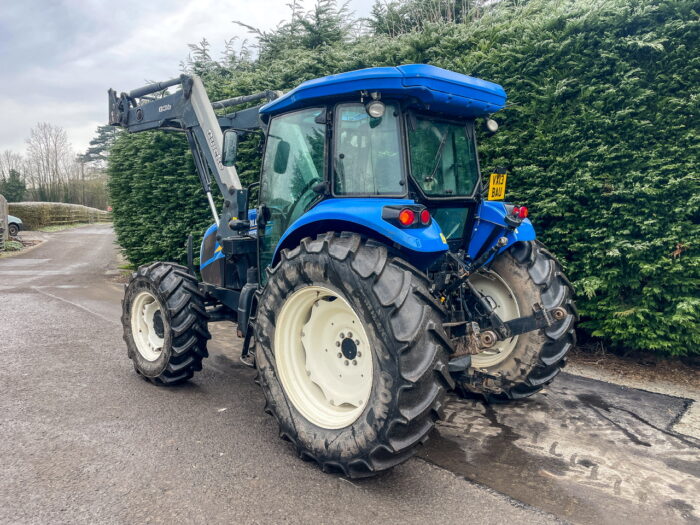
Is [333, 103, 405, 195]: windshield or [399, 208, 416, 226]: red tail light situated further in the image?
[333, 103, 405, 195]: windshield

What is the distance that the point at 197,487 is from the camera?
8.75 ft

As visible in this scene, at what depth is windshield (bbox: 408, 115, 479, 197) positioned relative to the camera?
3158 mm

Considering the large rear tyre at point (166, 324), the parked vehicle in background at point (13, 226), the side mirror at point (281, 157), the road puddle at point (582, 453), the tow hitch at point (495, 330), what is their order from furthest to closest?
the parked vehicle in background at point (13, 226)
the large rear tyre at point (166, 324)
the side mirror at point (281, 157)
the tow hitch at point (495, 330)
the road puddle at point (582, 453)

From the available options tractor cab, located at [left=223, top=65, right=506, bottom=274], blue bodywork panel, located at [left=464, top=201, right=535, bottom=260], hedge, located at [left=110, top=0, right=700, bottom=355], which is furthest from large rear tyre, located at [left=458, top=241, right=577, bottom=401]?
hedge, located at [left=110, top=0, right=700, bottom=355]

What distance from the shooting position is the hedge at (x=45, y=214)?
2766cm

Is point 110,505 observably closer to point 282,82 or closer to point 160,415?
point 160,415

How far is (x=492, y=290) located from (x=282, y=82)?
4.90 meters

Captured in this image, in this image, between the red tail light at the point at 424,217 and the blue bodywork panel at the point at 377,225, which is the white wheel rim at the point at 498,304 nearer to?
the blue bodywork panel at the point at 377,225

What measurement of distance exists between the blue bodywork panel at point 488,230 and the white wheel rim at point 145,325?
2.79 meters

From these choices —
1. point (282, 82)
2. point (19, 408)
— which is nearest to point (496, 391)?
point (19, 408)

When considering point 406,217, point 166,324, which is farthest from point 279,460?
point 166,324

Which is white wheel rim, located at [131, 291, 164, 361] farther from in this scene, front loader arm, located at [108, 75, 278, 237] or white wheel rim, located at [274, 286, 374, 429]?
white wheel rim, located at [274, 286, 374, 429]

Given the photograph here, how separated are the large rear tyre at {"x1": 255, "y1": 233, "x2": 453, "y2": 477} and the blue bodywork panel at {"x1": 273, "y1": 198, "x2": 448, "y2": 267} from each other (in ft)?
0.36

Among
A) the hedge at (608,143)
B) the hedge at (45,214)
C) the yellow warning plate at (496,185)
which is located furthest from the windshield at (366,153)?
the hedge at (45,214)
